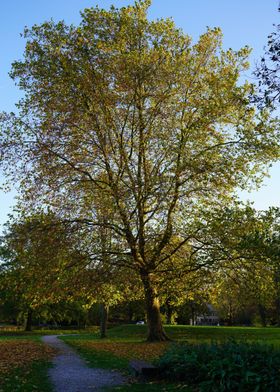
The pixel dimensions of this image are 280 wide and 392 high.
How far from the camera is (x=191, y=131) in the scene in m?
23.8

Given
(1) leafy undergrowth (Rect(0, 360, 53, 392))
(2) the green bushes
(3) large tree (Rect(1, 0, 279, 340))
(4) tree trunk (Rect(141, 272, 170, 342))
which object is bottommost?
(1) leafy undergrowth (Rect(0, 360, 53, 392))

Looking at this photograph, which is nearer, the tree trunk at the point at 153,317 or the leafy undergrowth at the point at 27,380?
the leafy undergrowth at the point at 27,380

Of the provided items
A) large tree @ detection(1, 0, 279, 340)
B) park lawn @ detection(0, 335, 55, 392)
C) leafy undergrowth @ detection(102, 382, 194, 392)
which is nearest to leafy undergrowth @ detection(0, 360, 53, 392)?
park lawn @ detection(0, 335, 55, 392)

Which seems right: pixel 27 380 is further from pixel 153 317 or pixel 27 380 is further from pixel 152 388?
pixel 153 317

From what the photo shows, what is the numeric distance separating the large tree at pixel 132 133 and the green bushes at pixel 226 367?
11843 millimetres

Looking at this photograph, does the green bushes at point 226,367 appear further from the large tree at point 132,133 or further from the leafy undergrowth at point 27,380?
the large tree at point 132,133

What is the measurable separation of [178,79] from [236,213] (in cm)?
799

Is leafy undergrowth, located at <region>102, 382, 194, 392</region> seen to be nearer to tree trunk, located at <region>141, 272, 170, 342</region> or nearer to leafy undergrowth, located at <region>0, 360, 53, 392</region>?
leafy undergrowth, located at <region>0, 360, 53, 392</region>

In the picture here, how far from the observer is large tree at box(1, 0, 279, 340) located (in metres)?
23.3

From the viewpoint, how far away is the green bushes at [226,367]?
8.29 m

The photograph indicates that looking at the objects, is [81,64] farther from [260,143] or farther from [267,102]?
[267,102]

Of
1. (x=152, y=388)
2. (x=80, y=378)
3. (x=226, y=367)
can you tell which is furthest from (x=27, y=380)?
(x=226, y=367)

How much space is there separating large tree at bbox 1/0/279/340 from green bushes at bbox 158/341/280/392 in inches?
466

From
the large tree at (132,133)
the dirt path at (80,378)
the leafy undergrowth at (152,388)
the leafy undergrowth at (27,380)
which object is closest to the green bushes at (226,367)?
the leafy undergrowth at (152,388)
